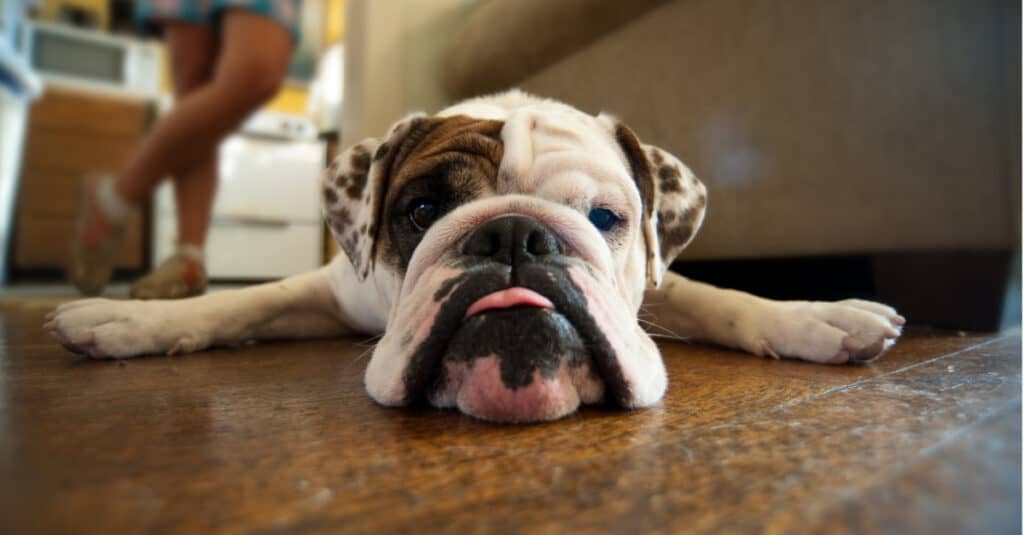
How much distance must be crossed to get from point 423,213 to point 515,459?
54cm

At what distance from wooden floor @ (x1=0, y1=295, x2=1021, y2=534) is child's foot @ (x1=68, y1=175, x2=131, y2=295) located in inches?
93.4

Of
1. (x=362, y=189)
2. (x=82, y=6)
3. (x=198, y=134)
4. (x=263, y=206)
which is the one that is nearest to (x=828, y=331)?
(x=362, y=189)

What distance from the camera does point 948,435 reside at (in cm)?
69

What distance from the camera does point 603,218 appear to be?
42.1 inches

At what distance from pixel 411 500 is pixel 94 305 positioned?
Result: 1171 mm

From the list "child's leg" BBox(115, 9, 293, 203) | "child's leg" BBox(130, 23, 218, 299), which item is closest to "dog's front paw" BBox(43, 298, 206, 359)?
"child's leg" BBox(130, 23, 218, 299)

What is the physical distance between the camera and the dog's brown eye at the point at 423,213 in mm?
1061

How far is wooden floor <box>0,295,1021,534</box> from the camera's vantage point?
49cm

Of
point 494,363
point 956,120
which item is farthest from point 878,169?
point 494,363

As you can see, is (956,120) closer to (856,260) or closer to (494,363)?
(856,260)

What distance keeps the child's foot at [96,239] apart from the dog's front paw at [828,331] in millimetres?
3022

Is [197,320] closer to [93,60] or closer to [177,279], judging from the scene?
[177,279]

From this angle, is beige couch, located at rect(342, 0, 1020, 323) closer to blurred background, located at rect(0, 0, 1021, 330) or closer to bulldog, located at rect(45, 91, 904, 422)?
blurred background, located at rect(0, 0, 1021, 330)

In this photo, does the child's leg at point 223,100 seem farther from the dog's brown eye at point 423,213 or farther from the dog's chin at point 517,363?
the dog's chin at point 517,363
